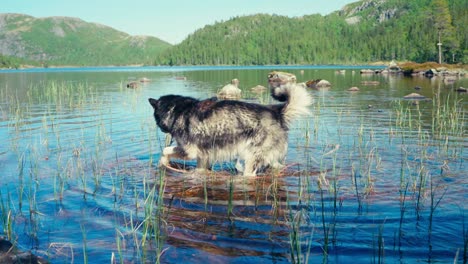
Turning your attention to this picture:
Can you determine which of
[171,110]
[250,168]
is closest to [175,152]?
[171,110]

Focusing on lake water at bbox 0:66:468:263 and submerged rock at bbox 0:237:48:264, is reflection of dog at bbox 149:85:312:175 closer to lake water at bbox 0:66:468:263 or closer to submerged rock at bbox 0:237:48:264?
lake water at bbox 0:66:468:263

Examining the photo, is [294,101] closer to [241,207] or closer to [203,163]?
[203,163]

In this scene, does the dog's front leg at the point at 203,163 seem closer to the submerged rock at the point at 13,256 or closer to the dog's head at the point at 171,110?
the dog's head at the point at 171,110

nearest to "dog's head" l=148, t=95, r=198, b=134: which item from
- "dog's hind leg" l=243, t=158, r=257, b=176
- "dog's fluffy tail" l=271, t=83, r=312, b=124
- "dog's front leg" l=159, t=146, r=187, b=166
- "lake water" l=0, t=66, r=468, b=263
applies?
"dog's front leg" l=159, t=146, r=187, b=166

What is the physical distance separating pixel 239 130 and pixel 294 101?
54.9 inches

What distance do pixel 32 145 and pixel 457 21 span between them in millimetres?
112409

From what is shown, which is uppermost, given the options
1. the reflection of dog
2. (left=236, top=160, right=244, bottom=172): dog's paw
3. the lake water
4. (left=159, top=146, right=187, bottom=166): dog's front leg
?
the reflection of dog

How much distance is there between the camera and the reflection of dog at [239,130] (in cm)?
827

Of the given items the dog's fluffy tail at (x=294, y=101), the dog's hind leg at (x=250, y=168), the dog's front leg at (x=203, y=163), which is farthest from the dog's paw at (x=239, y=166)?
the dog's fluffy tail at (x=294, y=101)

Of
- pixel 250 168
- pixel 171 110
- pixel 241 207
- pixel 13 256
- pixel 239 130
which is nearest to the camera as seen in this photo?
pixel 13 256

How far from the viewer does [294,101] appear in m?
8.46

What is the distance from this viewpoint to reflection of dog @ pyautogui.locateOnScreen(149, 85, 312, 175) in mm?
8266

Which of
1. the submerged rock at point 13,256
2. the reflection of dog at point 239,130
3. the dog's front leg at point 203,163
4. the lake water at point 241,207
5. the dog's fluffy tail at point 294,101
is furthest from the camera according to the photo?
the dog's front leg at point 203,163

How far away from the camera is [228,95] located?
87.2 feet
